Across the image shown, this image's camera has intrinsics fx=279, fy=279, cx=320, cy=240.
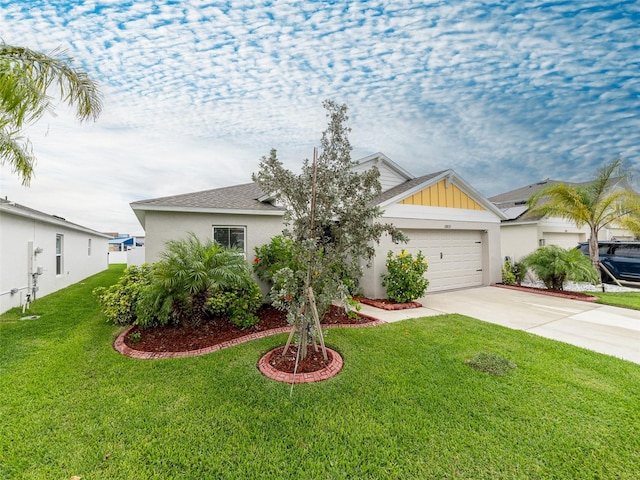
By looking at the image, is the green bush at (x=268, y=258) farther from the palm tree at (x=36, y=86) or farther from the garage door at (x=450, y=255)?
the palm tree at (x=36, y=86)

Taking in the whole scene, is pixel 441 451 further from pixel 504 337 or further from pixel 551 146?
pixel 551 146

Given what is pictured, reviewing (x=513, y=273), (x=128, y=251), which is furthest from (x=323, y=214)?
(x=128, y=251)

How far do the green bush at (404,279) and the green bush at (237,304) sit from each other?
154 inches

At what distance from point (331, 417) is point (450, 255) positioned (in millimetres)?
9124

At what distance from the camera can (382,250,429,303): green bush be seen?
8031mm

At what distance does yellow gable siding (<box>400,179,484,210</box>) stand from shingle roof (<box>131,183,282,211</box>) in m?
4.86

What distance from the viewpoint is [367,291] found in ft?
29.7

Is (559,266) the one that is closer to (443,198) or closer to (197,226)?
(443,198)

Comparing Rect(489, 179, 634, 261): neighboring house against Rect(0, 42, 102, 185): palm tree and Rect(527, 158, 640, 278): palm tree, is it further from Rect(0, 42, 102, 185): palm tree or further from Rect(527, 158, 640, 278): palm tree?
Rect(0, 42, 102, 185): palm tree

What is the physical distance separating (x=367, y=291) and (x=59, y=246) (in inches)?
551

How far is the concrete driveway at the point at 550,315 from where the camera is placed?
5332mm

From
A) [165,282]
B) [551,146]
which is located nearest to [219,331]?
[165,282]

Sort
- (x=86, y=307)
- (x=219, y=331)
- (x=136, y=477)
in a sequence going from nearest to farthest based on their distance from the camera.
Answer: (x=136, y=477) → (x=219, y=331) → (x=86, y=307)

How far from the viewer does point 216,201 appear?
823 centimetres
